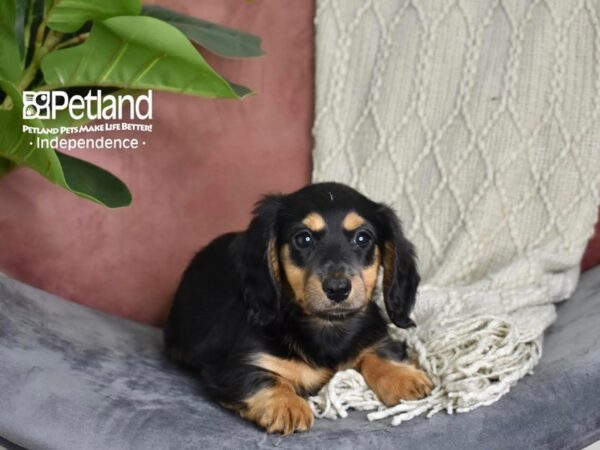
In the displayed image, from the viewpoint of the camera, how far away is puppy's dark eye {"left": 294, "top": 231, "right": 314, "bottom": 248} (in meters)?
1.80

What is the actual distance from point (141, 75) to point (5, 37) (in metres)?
0.31

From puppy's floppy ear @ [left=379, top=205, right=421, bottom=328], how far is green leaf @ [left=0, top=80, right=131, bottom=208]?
22.5 inches

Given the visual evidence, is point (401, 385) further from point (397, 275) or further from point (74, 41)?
point (74, 41)

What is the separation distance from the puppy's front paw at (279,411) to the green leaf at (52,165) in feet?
1.61

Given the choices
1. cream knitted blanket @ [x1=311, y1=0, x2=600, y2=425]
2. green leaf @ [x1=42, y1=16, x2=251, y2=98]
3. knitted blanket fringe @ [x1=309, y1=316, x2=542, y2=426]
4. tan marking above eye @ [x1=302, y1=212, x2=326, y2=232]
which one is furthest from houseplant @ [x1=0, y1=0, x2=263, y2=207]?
cream knitted blanket @ [x1=311, y1=0, x2=600, y2=425]

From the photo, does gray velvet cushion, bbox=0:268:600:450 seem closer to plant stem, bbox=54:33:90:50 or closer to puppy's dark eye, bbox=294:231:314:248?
puppy's dark eye, bbox=294:231:314:248

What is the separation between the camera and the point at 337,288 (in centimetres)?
167

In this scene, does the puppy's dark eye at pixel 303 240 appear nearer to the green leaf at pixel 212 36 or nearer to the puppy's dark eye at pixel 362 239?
the puppy's dark eye at pixel 362 239

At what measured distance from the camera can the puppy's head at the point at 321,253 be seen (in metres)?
1.76

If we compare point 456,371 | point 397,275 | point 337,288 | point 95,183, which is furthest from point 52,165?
point 456,371

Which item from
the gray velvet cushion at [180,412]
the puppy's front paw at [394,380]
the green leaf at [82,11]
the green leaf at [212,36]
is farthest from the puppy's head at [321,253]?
the green leaf at [82,11]

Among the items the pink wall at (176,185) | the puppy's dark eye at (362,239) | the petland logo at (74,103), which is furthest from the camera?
the pink wall at (176,185)

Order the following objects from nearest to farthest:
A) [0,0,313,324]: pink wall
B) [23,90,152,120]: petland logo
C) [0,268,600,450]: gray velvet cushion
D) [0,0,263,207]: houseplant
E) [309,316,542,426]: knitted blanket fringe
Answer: [0,268,600,450]: gray velvet cushion → [309,316,542,426]: knitted blanket fringe → [0,0,263,207]: houseplant → [23,90,152,120]: petland logo → [0,0,313,324]: pink wall

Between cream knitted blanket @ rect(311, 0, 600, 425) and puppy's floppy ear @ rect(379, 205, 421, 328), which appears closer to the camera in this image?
puppy's floppy ear @ rect(379, 205, 421, 328)
